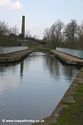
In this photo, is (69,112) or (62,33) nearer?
(69,112)

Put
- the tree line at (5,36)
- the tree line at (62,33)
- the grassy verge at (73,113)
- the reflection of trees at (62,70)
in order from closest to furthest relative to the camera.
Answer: the grassy verge at (73,113) < the reflection of trees at (62,70) < the tree line at (5,36) < the tree line at (62,33)

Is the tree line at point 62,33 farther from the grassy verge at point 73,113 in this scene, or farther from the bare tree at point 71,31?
the grassy verge at point 73,113

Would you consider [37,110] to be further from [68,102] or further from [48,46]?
[48,46]

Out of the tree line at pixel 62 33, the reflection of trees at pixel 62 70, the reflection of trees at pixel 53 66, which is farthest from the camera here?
the tree line at pixel 62 33

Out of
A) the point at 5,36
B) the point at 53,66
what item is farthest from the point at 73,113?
the point at 5,36

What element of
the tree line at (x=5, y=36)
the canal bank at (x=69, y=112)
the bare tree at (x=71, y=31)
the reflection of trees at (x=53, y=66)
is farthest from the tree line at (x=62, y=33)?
the canal bank at (x=69, y=112)

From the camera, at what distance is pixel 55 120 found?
821 cm

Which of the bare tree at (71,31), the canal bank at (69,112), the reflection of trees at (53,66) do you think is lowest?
the reflection of trees at (53,66)

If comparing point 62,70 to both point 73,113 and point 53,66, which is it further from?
point 73,113

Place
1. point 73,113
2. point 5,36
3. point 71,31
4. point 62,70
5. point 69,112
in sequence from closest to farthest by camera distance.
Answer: point 73,113 < point 69,112 < point 62,70 < point 5,36 < point 71,31

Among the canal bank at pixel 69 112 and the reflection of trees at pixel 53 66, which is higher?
the canal bank at pixel 69 112

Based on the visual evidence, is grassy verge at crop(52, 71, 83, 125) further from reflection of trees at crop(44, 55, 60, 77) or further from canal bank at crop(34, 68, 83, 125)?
reflection of trees at crop(44, 55, 60, 77)

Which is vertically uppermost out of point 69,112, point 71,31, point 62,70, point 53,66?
point 71,31

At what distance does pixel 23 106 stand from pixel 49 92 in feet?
12.0
